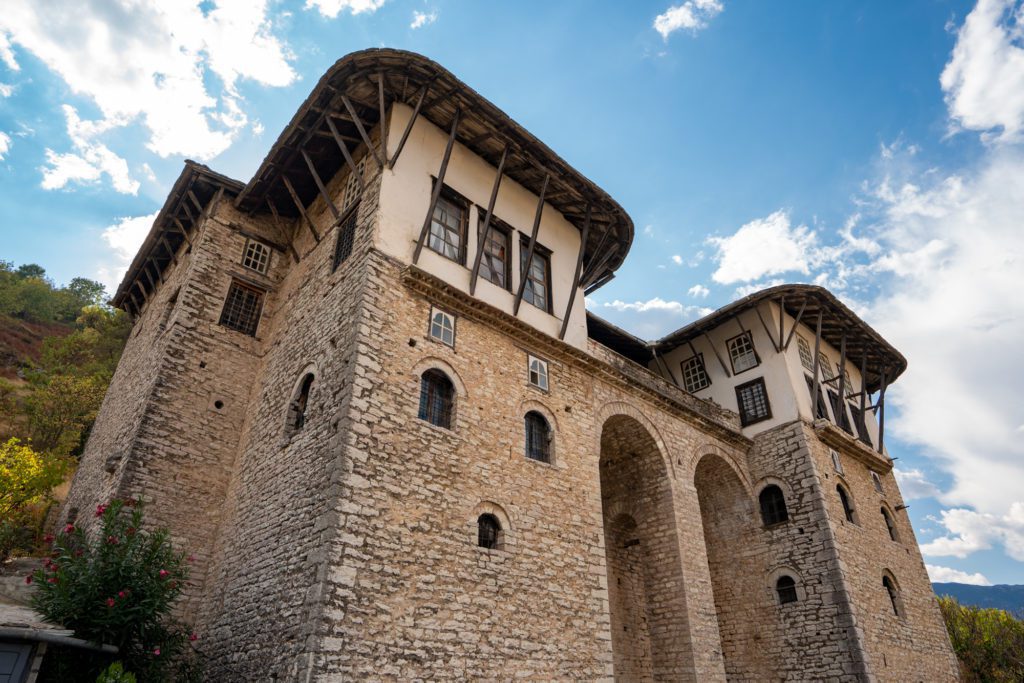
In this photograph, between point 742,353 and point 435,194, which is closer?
point 435,194

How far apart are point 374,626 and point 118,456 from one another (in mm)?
6834

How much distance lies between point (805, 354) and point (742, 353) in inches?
82.5

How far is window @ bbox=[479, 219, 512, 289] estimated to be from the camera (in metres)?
12.3

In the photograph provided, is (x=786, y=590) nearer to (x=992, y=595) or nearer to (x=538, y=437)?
(x=538, y=437)

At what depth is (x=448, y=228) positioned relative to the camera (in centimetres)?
1192

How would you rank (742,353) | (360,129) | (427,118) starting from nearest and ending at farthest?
(360,129), (427,118), (742,353)

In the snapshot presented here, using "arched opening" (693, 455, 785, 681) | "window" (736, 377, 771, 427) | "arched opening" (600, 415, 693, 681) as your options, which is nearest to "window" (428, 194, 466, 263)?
"arched opening" (600, 415, 693, 681)

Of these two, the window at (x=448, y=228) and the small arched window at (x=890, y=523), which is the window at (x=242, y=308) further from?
the small arched window at (x=890, y=523)

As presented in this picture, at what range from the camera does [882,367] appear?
2066 centimetres

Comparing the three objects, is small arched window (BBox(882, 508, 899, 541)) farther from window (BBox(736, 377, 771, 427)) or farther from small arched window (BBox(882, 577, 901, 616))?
window (BBox(736, 377, 771, 427))

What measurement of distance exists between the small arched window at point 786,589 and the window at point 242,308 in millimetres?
13847

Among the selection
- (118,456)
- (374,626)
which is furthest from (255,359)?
(374,626)

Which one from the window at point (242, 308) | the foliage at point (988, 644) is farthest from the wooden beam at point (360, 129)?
the foliage at point (988, 644)

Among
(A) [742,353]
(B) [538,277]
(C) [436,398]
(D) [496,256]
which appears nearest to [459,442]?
(C) [436,398]
